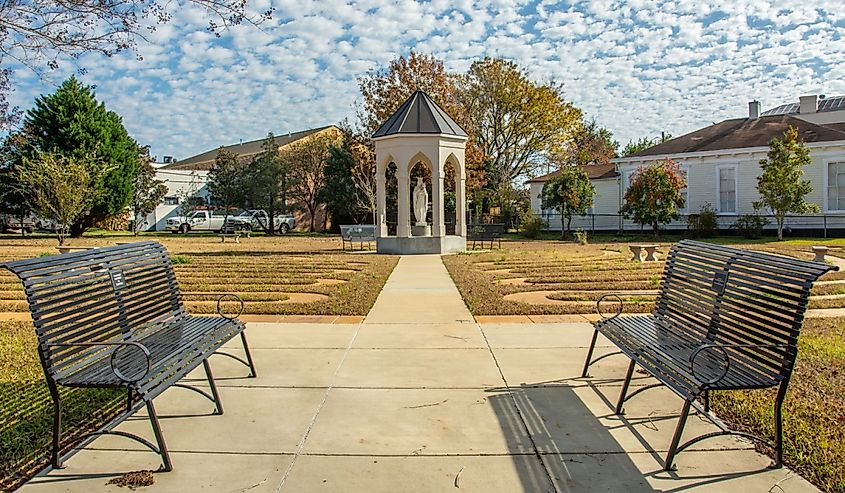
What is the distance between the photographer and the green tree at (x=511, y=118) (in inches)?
1724

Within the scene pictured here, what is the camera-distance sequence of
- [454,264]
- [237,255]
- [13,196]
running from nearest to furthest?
1. [454,264]
2. [237,255]
3. [13,196]

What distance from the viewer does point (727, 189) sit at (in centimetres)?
3294

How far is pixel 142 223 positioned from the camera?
46.8 metres

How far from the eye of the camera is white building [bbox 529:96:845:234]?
30144 millimetres

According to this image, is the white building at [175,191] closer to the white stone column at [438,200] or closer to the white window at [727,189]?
the white stone column at [438,200]

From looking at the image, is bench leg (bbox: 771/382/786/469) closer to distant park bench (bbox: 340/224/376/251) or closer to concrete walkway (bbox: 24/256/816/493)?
concrete walkway (bbox: 24/256/816/493)

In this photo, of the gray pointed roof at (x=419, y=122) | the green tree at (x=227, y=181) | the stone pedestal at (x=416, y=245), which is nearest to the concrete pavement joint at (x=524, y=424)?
the stone pedestal at (x=416, y=245)

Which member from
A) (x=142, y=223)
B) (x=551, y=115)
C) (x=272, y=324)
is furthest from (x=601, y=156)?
(x=272, y=324)

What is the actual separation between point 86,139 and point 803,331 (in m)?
39.0

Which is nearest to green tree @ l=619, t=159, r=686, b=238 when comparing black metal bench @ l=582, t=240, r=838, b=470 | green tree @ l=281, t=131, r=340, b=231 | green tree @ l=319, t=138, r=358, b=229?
green tree @ l=319, t=138, r=358, b=229

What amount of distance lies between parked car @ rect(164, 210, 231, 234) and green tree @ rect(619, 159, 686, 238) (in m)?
27.7

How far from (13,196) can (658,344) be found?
A: 4253cm

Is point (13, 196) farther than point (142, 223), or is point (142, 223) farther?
point (142, 223)

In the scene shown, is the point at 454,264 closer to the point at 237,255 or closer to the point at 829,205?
the point at 237,255
